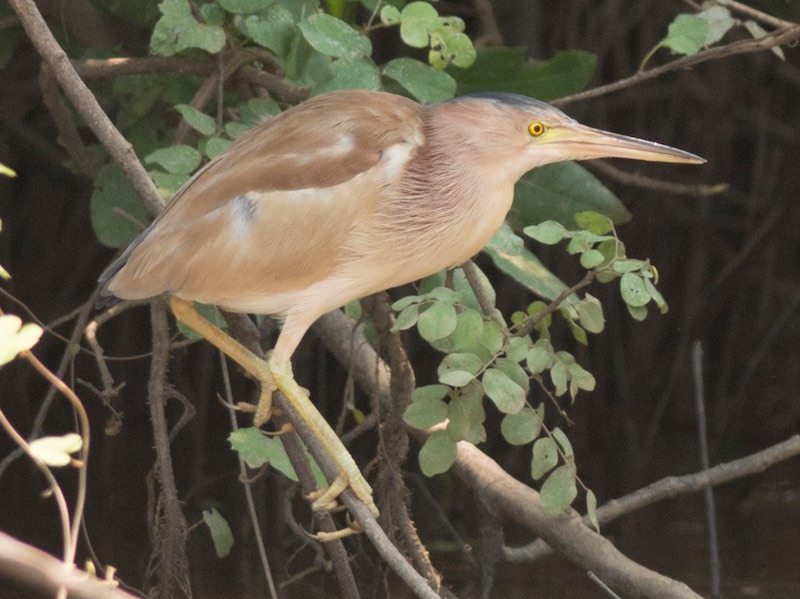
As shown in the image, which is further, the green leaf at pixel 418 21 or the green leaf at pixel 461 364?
the green leaf at pixel 418 21

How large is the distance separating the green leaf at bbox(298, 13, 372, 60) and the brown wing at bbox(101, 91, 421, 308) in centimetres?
9

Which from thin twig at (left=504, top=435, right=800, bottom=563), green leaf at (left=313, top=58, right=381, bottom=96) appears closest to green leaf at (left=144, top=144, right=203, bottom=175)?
green leaf at (left=313, top=58, right=381, bottom=96)

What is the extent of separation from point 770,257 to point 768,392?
452 mm

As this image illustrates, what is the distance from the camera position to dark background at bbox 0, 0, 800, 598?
129 inches

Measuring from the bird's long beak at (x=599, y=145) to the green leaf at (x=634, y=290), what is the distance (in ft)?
0.67

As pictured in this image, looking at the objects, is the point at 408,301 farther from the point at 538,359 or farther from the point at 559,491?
the point at 559,491

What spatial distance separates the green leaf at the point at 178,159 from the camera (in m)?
1.89

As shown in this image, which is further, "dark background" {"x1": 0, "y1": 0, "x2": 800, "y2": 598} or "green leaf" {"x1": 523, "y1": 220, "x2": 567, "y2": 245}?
"dark background" {"x1": 0, "y1": 0, "x2": 800, "y2": 598}

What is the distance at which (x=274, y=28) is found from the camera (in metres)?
1.89

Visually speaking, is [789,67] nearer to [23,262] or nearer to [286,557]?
[286,557]

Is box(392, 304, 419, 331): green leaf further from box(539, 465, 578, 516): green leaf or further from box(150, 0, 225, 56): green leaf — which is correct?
box(150, 0, 225, 56): green leaf

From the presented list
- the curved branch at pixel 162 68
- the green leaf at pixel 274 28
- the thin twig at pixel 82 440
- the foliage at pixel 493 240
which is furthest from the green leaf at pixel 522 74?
the thin twig at pixel 82 440

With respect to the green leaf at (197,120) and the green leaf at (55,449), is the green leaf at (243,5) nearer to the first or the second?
the green leaf at (197,120)

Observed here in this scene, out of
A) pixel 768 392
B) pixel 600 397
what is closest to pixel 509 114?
pixel 600 397
